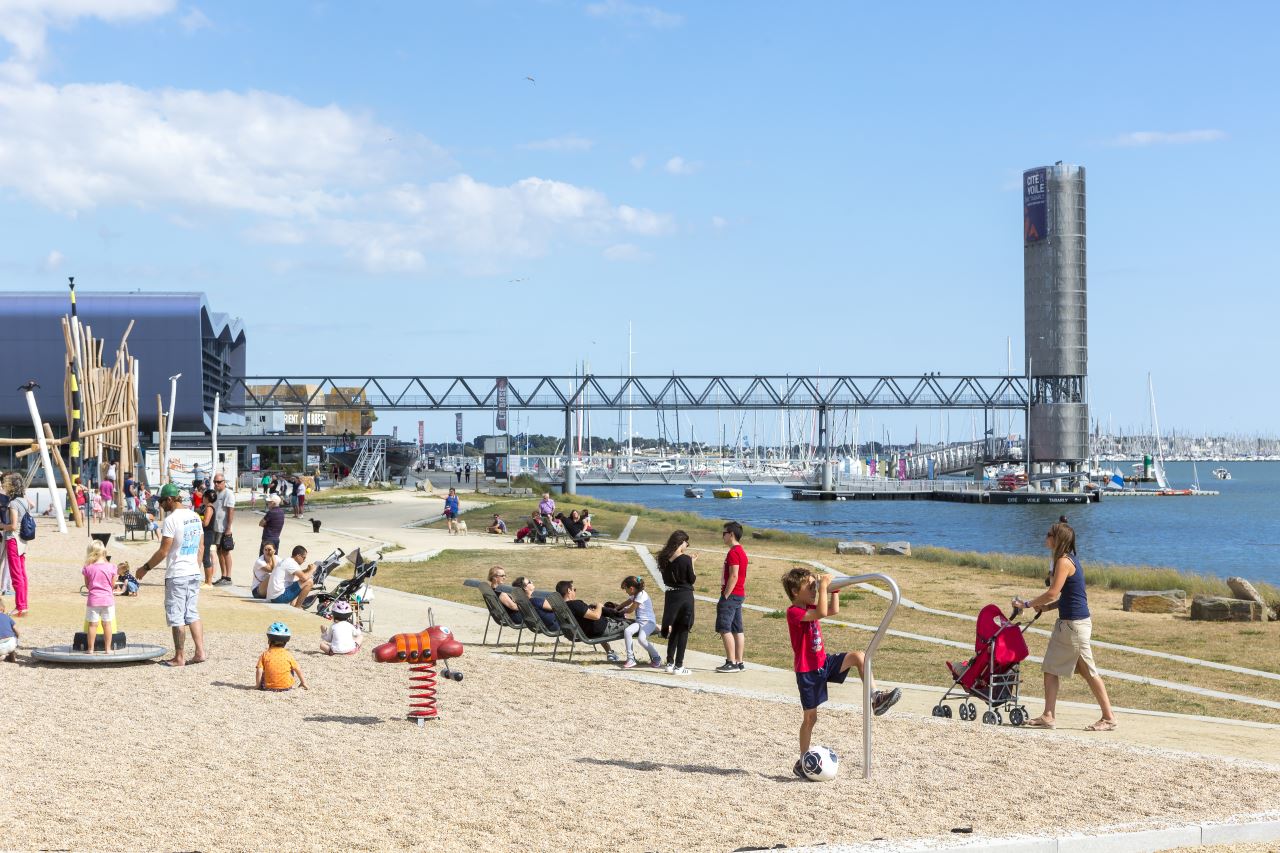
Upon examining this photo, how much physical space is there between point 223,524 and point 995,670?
1318 centimetres

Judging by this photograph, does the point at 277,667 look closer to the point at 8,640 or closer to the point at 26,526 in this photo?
the point at 8,640

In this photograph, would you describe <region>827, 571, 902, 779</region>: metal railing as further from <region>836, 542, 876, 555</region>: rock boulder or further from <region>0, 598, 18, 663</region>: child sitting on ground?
<region>836, 542, 876, 555</region>: rock boulder

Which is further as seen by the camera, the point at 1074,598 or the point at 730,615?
the point at 730,615

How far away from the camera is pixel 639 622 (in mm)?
14312

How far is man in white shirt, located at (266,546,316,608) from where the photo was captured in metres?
18.4

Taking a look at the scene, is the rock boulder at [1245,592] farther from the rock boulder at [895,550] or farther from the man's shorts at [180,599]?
the man's shorts at [180,599]

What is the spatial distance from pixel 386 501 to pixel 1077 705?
45623mm

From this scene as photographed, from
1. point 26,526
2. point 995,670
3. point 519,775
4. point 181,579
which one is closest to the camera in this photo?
point 519,775

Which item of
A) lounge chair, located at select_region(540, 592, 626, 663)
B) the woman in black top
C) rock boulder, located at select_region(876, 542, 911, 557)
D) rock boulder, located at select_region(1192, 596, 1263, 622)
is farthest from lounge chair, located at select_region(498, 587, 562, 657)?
rock boulder, located at select_region(876, 542, 911, 557)

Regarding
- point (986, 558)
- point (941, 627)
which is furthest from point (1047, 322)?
point (941, 627)

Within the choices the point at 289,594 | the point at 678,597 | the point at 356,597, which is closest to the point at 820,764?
the point at 678,597

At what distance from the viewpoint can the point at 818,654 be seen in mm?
8844

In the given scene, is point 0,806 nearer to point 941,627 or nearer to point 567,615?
point 567,615

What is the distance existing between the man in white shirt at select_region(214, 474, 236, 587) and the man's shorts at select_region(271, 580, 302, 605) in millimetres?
2030
